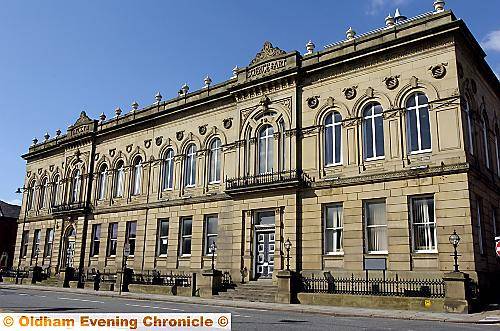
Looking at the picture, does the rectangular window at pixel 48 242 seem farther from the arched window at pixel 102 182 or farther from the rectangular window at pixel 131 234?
the rectangular window at pixel 131 234

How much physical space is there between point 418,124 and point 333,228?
6512 millimetres

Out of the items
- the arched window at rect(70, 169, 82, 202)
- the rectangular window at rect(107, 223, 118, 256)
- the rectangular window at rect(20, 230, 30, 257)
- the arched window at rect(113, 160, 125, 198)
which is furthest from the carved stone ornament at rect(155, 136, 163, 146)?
the rectangular window at rect(20, 230, 30, 257)

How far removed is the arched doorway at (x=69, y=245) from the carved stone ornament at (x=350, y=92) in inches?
1012

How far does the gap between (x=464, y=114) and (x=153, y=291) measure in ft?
61.9

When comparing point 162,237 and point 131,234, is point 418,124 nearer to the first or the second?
point 162,237

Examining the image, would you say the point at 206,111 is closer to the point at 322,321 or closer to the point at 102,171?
the point at 102,171

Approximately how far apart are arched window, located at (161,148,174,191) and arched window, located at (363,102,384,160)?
1461 cm

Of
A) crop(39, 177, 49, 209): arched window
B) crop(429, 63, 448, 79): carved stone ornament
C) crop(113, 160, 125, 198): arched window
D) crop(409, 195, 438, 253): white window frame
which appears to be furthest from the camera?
crop(39, 177, 49, 209): arched window

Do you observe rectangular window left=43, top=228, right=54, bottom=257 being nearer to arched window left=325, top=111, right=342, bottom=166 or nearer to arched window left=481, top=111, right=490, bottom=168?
arched window left=325, top=111, right=342, bottom=166

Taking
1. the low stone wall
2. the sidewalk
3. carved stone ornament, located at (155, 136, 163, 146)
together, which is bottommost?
the sidewalk

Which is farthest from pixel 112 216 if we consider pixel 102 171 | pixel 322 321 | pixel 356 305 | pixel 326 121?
pixel 322 321

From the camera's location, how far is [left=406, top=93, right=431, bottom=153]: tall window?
21531 millimetres

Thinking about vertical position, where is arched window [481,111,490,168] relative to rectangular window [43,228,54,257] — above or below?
above

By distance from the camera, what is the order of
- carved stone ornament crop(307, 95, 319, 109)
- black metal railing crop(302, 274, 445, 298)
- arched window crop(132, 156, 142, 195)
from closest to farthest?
black metal railing crop(302, 274, 445, 298), carved stone ornament crop(307, 95, 319, 109), arched window crop(132, 156, 142, 195)
